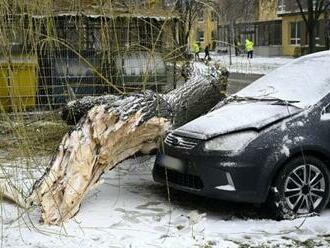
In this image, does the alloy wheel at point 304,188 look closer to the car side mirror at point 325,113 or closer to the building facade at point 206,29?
the car side mirror at point 325,113

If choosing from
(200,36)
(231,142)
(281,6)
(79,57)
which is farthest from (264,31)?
(79,57)

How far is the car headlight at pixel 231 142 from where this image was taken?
5.93m

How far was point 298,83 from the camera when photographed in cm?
676

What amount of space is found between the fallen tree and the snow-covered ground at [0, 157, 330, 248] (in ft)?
0.77

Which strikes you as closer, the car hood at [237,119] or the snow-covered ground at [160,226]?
the snow-covered ground at [160,226]

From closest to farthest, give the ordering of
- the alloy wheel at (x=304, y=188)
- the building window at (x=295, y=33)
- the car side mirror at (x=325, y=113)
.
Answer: the alloy wheel at (x=304, y=188)
the car side mirror at (x=325, y=113)
the building window at (x=295, y=33)

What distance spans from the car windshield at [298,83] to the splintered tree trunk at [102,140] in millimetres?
847

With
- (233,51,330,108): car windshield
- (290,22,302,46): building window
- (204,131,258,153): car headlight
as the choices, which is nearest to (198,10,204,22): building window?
(233,51,330,108): car windshield

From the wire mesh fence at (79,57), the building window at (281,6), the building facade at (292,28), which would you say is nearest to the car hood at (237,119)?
the wire mesh fence at (79,57)

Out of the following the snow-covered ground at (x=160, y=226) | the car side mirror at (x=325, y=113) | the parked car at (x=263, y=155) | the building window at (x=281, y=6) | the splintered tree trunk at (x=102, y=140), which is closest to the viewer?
the snow-covered ground at (x=160, y=226)

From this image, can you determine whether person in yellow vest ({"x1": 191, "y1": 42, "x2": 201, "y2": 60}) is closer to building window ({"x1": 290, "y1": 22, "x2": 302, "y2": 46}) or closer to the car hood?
the car hood

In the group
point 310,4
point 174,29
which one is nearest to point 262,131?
point 174,29

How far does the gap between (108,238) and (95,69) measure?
1.51 meters

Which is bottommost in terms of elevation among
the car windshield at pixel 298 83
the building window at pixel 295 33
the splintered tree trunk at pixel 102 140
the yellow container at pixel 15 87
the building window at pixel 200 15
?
the building window at pixel 295 33
